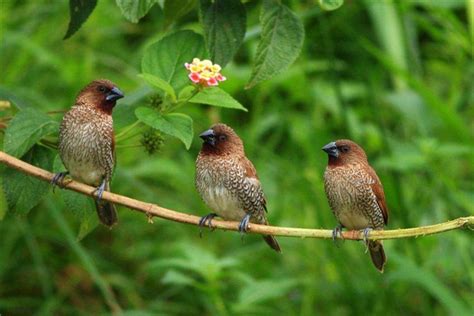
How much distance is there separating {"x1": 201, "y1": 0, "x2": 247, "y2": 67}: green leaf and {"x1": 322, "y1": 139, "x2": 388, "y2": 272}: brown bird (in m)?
0.38

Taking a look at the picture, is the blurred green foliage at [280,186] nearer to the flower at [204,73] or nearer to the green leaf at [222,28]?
the green leaf at [222,28]

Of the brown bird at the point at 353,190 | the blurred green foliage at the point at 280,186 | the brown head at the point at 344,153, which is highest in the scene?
the brown head at the point at 344,153

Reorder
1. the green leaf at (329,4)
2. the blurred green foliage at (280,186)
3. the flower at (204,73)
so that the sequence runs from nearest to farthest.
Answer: the flower at (204,73)
the green leaf at (329,4)
the blurred green foliage at (280,186)

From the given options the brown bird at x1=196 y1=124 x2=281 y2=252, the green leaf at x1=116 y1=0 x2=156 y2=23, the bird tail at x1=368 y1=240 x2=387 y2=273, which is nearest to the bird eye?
the brown bird at x1=196 y1=124 x2=281 y2=252

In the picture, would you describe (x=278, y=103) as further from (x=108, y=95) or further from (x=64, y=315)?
(x=108, y=95)

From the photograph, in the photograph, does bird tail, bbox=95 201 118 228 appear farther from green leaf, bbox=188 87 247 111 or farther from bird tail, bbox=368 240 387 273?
bird tail, bbox=368 240 387 273

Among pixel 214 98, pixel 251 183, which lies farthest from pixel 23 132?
pixel 251 183

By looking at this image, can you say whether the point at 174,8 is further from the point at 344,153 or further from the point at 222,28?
the point at 344,153

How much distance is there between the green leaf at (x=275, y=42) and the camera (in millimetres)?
2213

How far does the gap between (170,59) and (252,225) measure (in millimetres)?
508

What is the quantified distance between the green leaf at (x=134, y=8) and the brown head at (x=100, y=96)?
0.84 feet

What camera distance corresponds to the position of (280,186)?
16.9ft

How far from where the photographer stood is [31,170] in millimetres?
2096

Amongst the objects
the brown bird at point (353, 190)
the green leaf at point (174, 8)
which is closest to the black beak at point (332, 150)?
the brown bird at point (353, 190)
